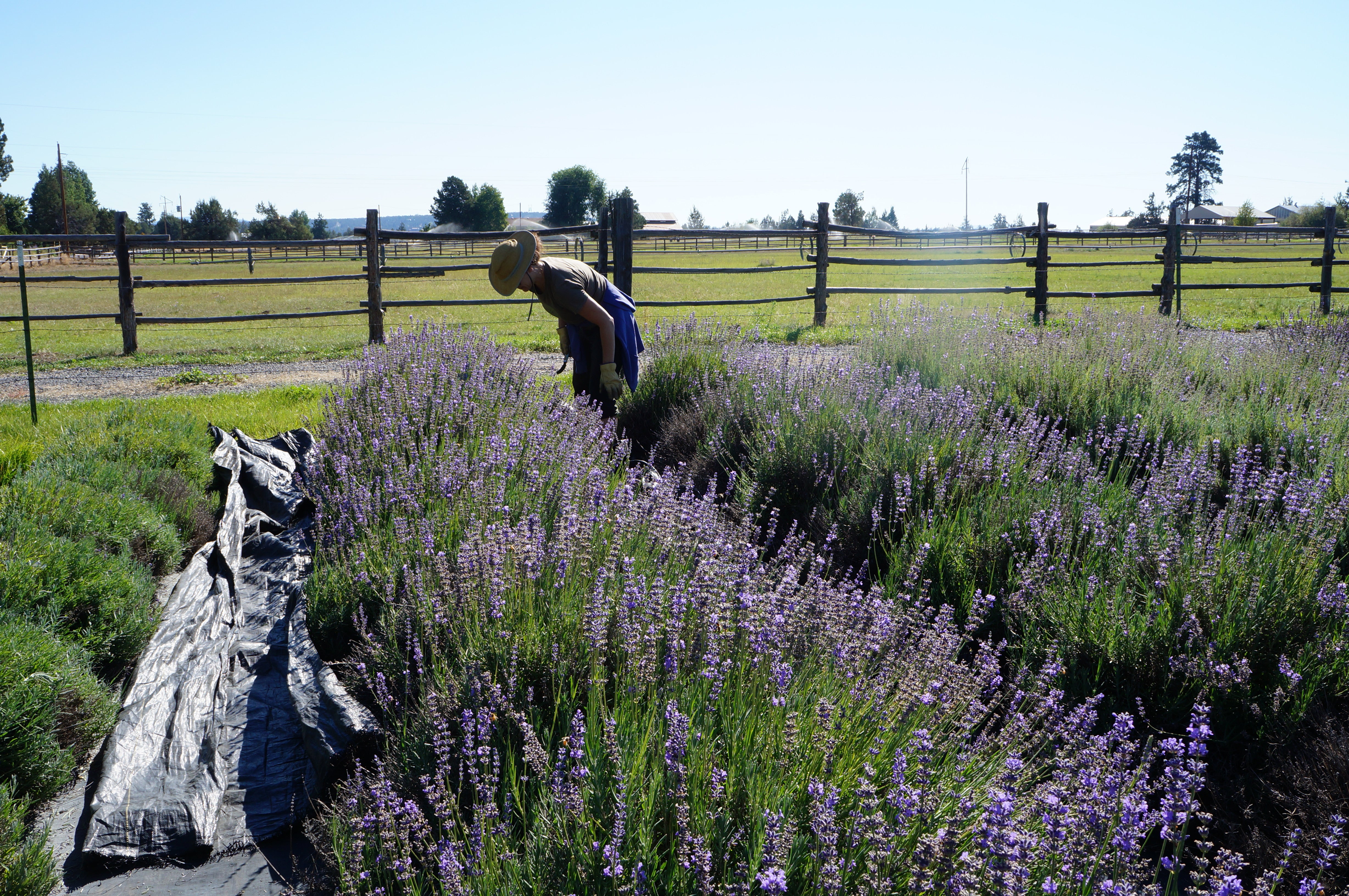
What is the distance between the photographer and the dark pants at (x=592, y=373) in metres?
5.67

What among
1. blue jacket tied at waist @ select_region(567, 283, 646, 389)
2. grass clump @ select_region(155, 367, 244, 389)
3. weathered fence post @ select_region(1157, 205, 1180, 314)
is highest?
weathered fence post @ select_region(1157, 205, 1180, 314)

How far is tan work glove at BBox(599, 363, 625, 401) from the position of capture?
17.1 ft

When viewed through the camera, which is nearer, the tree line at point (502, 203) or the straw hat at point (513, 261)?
the straw hat at point (513, 261)

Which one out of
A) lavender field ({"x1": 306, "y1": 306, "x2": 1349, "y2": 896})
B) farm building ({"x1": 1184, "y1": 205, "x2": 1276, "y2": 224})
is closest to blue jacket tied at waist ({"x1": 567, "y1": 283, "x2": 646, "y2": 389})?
lavender field ({"x1": 306, "y1": 306, "x2": 1349, "y2": 896})

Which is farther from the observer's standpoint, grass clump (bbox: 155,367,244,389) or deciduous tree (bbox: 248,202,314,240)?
deciduous tree (bbox: 248,202,314,240)

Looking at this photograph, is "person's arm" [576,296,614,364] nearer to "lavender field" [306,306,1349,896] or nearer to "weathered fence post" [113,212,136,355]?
"lavender field" [306,306,1349,896]

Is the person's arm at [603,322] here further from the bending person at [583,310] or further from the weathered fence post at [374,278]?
the weathered fence post at [374,278]

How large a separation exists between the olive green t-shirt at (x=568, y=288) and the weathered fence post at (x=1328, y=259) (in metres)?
13.1

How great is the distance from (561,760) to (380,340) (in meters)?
10.2

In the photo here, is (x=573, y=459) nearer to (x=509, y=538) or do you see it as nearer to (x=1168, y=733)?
(x=509, y=538)

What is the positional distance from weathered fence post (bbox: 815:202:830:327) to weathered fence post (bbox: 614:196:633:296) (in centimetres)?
304

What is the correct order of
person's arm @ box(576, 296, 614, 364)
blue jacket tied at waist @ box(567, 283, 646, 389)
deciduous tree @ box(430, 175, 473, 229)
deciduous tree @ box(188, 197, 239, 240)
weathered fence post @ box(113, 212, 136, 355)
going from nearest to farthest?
person's arm @ box(576, 296, 614, 364)
blue jacket tied at waist @ box(567, 283, 646, 389)
weathered fence post @ box(113, 212, 136, 355)
deciduous tree @ box(188, 197, 239, 240)
deciduous tree @ box(430, 175, 473, 229)

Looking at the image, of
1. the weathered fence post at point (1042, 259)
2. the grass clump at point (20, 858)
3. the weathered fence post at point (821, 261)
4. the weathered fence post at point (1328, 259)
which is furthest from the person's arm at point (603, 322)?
the weathered fence post at point (1328, 259)

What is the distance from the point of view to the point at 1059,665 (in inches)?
92.8
